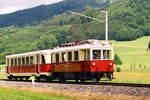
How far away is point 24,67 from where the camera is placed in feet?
136

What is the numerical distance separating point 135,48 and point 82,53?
163 m

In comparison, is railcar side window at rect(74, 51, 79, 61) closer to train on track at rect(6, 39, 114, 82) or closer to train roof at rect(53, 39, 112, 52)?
train on track at rect(6, 39, 114, 82)

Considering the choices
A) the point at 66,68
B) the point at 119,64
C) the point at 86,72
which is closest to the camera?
the point at 86,72

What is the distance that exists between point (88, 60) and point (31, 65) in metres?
12.0

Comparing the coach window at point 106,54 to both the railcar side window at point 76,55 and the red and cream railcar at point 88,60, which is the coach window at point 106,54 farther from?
the railcar side window at point 76,55

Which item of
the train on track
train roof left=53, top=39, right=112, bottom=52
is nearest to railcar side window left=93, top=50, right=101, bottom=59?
the train on track

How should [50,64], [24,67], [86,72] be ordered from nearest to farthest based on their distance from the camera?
[86,72]
[50,64]
[24,67]

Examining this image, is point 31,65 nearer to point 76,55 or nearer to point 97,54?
point 76,55

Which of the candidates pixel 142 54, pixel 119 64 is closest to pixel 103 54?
pixel 119 64

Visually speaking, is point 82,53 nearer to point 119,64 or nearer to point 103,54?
point 103,54

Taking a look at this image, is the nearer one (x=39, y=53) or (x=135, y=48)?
(x=39, y=53)

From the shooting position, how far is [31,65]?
39.7 meters

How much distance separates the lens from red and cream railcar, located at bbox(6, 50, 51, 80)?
119 ft

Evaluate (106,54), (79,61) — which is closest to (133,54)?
(106,54)
